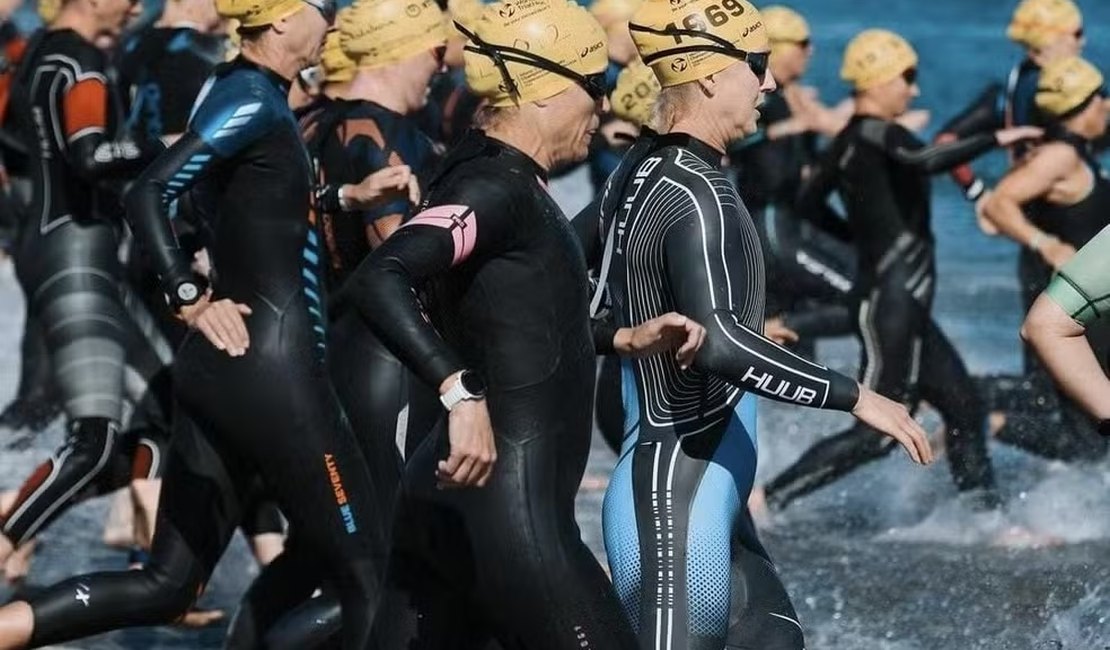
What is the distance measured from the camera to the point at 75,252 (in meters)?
7.26

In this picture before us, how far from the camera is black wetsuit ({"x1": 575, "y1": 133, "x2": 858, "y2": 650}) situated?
15.3ft

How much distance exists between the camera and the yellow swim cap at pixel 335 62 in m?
6.84

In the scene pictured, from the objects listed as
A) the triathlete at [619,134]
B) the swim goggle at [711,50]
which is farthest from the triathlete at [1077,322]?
the triathlete at [619,134]

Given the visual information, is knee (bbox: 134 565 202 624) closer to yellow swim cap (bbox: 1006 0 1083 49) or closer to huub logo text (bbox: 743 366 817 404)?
huub logo text (bbox: 743 366 817 404)

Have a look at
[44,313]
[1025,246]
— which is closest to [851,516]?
[1025,246]

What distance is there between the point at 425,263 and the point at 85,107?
299cm

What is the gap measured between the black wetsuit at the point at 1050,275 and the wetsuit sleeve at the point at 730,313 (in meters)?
4.48

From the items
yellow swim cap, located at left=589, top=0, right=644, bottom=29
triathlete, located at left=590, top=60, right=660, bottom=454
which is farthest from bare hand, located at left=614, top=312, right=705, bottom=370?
yellow swim cap, located at left=589, top=0, right=644, bottom=29

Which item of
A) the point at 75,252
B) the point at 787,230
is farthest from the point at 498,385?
the point at 787,230

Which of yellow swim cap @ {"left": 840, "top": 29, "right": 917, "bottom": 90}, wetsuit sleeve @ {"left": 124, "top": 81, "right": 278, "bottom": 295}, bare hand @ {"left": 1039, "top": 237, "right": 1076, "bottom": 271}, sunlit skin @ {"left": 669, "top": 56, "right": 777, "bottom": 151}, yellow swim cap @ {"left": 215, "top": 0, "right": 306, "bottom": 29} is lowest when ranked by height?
bare hand @ {"left": 1039, "top": 237, "right": 1076, "bottom": 271}

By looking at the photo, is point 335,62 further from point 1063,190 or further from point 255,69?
point 1063,190

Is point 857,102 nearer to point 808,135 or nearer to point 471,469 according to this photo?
point 808,135

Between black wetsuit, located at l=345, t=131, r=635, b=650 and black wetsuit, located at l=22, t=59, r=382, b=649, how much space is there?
1.15 metres

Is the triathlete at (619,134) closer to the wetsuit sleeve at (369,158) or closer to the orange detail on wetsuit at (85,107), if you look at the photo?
the wetsuit sleeve at (369,158)
